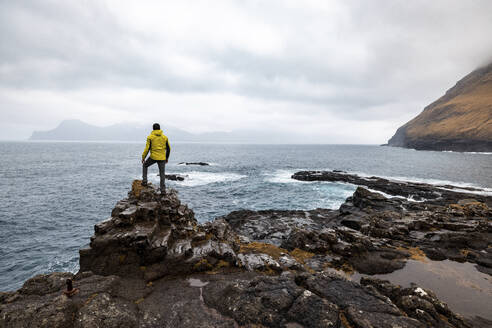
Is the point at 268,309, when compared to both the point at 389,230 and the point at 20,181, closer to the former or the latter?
the point at 389,230

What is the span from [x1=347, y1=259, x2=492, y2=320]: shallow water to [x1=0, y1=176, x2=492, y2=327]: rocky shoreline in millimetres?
575

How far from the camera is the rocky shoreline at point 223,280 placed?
6051 millimetres

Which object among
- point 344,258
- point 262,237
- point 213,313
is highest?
point 213,313

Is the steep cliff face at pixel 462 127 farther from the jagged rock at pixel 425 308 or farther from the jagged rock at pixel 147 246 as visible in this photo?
the jagged rock at pixel 147 246

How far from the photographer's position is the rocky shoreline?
6.05 meters

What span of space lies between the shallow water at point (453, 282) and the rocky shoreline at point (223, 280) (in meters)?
0.58

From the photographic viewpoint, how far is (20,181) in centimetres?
4631

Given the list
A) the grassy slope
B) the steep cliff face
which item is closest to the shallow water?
the steep cliff face

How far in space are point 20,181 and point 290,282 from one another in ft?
208

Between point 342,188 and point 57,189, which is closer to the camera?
point 57,189

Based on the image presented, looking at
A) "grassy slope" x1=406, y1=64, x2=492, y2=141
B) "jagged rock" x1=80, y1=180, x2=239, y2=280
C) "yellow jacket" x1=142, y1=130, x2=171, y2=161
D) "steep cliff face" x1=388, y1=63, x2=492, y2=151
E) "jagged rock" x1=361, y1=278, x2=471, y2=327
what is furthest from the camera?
"grassy slope" x1=406, y1=64, x2=492, y2=141

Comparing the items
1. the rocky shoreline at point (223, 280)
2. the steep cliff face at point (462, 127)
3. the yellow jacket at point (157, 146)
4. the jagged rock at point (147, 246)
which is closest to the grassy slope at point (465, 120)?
the steep cliff face at point (462, 127)

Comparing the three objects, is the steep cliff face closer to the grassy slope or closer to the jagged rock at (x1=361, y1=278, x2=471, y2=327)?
the grassy slope

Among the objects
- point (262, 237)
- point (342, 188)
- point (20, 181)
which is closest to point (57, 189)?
Result: point (20, 181)
